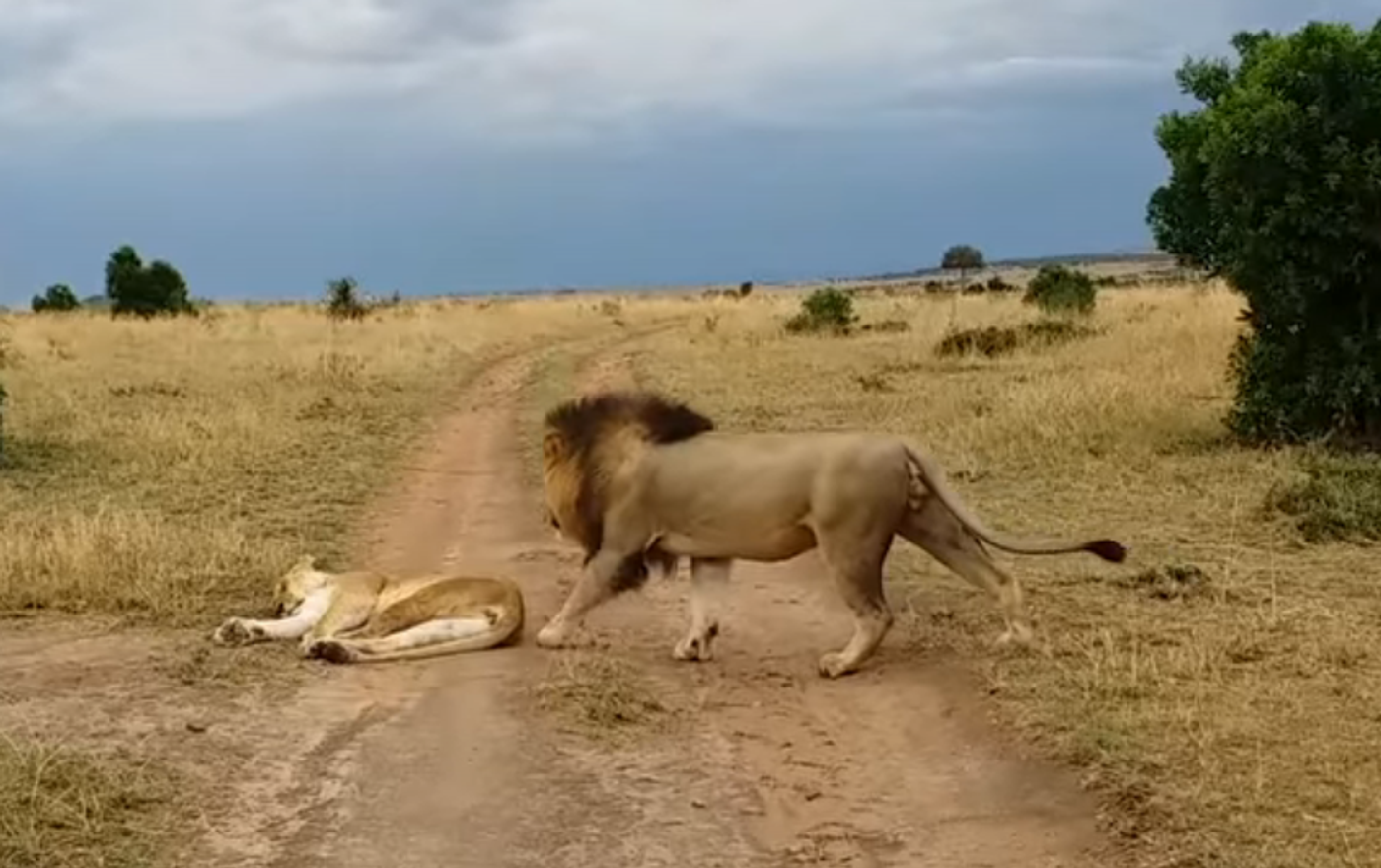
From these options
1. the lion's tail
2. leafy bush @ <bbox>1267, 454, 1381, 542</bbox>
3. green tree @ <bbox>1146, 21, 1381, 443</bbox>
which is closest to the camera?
the lion's tail

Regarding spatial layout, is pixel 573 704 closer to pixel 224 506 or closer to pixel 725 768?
pixel 725 768

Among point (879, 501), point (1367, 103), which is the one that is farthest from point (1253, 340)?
point (879, 501)

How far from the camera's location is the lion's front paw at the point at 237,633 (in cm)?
810

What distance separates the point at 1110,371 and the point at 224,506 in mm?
10628

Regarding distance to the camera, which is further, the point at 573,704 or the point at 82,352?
the point at 82,352

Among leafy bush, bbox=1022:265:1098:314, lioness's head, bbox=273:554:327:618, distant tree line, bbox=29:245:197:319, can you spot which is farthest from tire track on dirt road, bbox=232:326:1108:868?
distant tree line, bbox=29:245:197:319

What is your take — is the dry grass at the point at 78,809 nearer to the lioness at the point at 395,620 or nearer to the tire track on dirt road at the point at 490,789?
the tire track on dirt road at the point at 490,789

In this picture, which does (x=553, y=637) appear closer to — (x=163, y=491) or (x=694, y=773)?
(x=694, y=773)

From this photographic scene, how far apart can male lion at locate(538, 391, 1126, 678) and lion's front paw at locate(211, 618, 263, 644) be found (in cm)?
127

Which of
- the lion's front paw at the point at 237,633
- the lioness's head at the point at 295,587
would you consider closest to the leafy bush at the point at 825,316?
the lioness's head at the point at 295,587

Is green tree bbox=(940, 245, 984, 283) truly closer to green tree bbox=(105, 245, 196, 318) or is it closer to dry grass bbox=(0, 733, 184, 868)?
green tree bbox=(105, 245, 196, 318)

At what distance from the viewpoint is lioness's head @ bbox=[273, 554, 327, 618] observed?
8.59 m

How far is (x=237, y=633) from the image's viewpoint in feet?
26.7

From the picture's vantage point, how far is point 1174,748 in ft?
20.2
